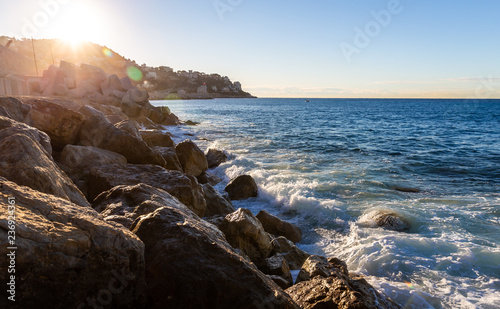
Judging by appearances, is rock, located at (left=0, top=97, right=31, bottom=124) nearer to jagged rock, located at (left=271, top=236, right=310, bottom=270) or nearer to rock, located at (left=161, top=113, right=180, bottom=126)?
jagged rock, located at (left=271, top=236, right=310, bottom=270)

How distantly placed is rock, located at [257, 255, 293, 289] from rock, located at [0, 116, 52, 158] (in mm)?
4217

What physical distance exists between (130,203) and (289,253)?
3.72 meters

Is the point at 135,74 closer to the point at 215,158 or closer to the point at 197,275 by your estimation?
the point at 215,158

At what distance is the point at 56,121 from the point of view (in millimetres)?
8578

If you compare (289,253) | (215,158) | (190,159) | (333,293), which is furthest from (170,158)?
(333,293)

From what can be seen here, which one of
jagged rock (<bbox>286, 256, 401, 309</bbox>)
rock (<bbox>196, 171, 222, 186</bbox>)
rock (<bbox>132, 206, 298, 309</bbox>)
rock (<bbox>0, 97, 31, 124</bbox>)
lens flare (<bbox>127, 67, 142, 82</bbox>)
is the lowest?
rock (<bbox>196, 171, 222, 186</bbox>)

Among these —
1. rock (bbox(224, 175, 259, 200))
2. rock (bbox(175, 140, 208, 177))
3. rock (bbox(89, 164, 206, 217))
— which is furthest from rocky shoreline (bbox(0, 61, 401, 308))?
rock (bbox(175, 140, 208, 177))

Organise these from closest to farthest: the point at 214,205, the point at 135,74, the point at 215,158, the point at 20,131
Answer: the point at 20,131 < the point at 214,205 < the point at 215,158 < the point at 135,74

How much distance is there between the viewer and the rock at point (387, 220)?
28.8 ft

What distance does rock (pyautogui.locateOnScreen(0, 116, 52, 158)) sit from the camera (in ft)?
15.6

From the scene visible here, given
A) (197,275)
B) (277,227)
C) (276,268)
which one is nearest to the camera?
(197,275)

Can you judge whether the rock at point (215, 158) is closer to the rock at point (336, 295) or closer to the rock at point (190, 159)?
the rock at point (190, 159)

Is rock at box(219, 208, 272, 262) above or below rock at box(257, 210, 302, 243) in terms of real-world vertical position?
above

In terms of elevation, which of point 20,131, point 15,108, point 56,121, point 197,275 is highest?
point 15,108
